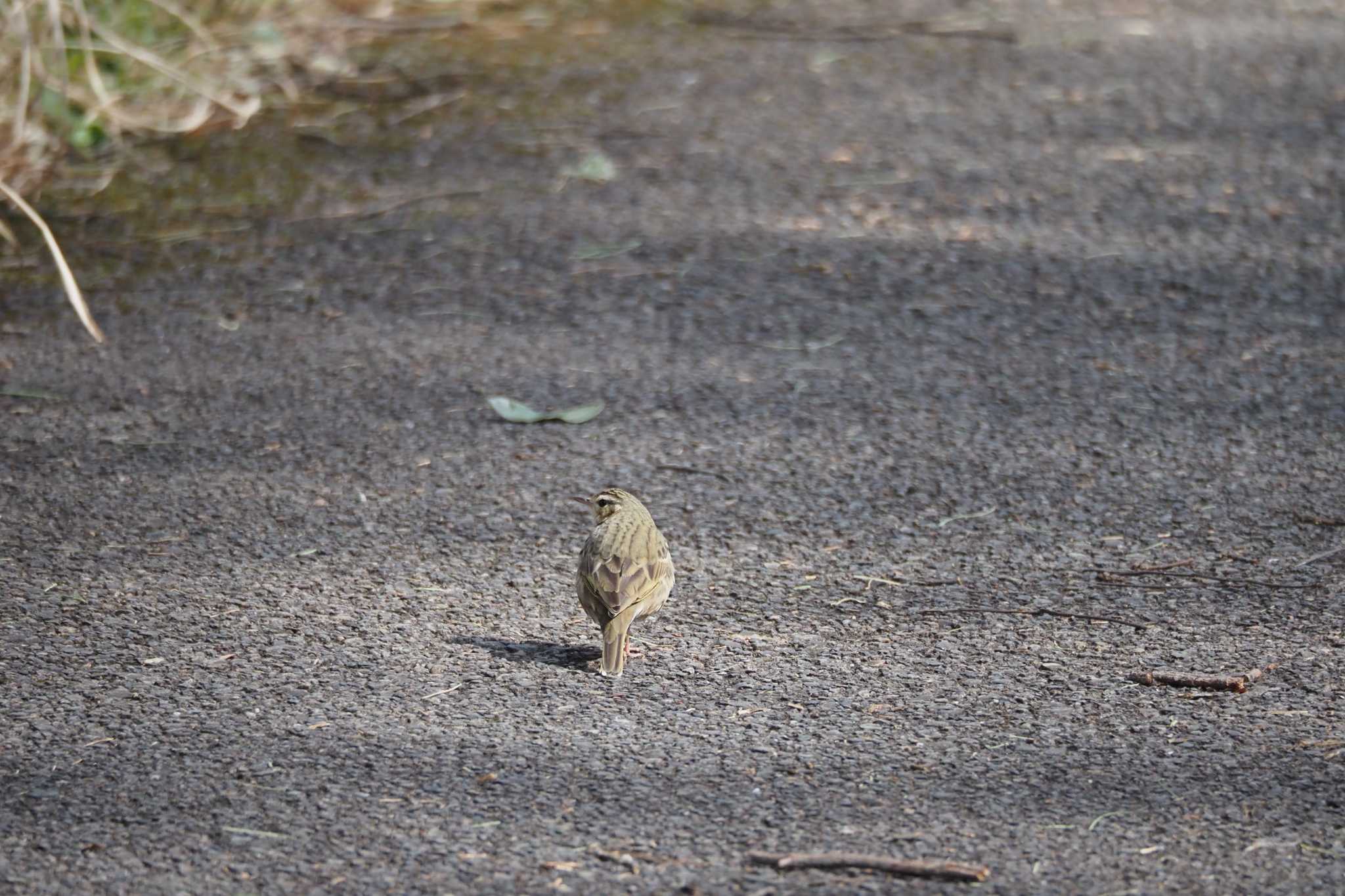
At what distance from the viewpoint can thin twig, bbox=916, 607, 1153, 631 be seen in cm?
375

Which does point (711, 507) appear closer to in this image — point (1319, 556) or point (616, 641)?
point (616, 641)

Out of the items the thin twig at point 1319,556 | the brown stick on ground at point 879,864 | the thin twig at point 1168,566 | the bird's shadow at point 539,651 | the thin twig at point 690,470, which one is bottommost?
the thin twig at point 690,470

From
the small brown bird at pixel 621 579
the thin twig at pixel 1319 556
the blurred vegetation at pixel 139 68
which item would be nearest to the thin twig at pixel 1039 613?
the thin twig at pixel 1319 556

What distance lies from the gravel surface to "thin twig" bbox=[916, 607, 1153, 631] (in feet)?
0.04

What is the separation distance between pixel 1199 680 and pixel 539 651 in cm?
145

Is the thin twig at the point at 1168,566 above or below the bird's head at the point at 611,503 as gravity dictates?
below

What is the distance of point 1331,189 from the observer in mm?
6727

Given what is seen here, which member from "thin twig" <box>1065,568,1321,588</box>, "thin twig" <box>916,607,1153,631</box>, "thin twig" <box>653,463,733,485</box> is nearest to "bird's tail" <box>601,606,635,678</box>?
"thin twig" <box>916,607,1153,631</box>

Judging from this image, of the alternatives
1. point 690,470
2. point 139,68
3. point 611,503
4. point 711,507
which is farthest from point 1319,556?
point 139,68

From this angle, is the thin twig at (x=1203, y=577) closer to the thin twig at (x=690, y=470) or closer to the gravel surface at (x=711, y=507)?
the gravel surface at (x=711, y=507)

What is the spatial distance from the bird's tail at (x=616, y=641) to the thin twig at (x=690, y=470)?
1.10 meters

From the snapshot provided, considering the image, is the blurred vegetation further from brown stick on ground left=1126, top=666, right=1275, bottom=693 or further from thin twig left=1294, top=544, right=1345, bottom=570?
thin twig left=1294, top=544, right=1345, bottom=570

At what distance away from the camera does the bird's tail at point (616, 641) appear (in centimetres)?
349

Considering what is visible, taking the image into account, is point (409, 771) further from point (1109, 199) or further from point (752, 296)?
point (1109, 199)
